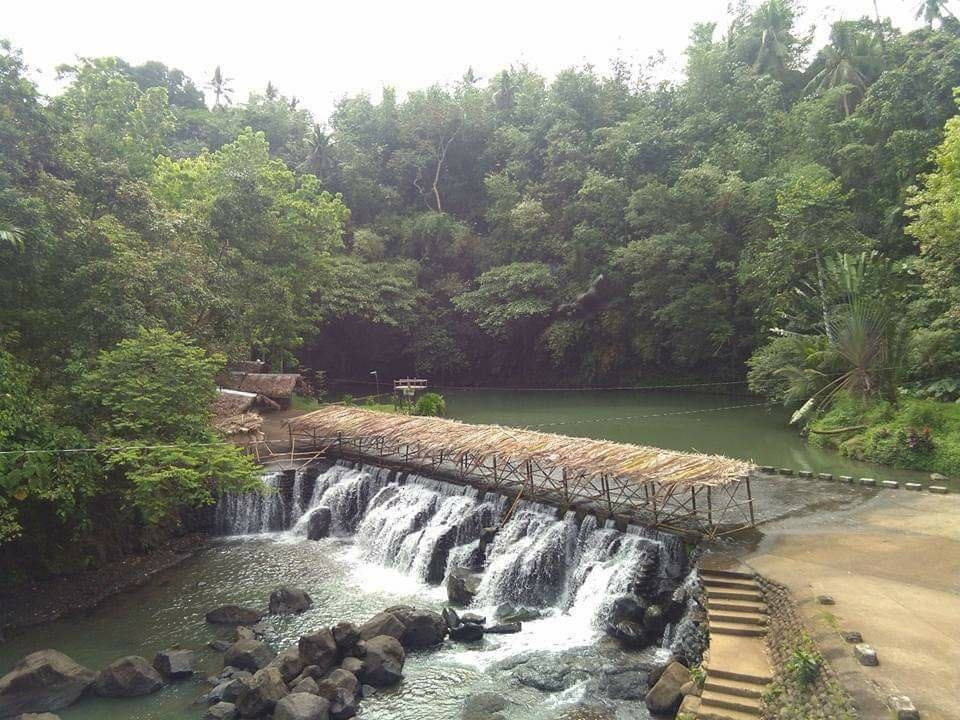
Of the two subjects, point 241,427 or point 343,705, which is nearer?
point 343,705

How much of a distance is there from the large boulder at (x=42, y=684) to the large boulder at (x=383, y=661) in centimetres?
477

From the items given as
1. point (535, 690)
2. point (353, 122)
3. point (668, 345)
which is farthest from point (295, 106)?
point (535, 690)

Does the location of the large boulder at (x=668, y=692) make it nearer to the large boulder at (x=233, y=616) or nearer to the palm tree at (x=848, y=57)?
the large boulder at (x=233, y=616)

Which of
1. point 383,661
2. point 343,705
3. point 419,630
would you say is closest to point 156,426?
point 419,630

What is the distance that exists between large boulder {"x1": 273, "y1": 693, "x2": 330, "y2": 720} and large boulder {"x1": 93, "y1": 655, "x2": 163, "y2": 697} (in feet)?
8.52

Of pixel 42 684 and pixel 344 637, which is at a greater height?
pixel 344 637

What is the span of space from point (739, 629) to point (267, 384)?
77.7 ft

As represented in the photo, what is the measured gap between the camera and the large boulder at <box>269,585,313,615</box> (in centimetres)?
1379

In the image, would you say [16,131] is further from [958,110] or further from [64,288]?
[958,110]

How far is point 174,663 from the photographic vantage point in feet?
37.6

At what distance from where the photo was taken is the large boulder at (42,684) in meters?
10.6

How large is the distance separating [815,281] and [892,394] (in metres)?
6.84

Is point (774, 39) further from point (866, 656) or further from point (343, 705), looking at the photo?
point (343, 705)

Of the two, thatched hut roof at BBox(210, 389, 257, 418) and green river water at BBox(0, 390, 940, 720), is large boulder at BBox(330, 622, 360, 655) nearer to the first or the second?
green river water at BBox(0, 390, 940, 720)
